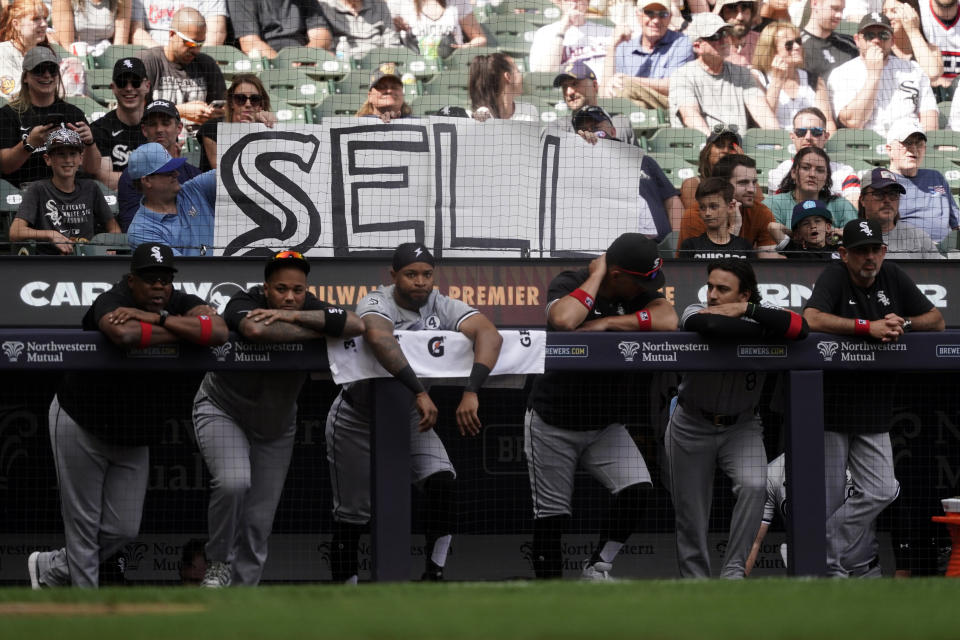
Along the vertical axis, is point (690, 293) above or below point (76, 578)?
above

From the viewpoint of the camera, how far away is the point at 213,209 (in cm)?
757

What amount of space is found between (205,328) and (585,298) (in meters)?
1.72

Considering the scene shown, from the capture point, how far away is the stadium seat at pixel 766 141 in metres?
9.09

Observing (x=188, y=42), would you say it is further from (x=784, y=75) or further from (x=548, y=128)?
(x=784, y=75)

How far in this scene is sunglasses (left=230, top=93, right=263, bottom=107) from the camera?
8.12 meters

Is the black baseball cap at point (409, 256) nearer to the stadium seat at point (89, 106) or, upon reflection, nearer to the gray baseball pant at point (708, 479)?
the gray baseball pant at point (708, 479)

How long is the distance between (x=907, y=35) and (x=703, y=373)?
610cm

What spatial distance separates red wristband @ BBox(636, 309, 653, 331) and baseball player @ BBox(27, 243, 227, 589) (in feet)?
6.13

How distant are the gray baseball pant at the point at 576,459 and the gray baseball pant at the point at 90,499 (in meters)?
1.82

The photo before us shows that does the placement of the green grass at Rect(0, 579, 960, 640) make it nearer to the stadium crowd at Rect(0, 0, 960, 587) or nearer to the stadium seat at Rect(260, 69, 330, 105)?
the stadium crowd at Rect(0, 0, 960, 587)

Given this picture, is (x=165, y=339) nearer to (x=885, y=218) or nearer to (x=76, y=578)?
(x=76, y=578)

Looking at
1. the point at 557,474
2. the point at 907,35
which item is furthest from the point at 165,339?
the point at 907,35

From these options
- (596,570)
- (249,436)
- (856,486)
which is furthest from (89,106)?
(856,486)

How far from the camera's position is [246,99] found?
8.12 m
